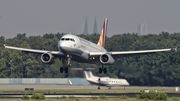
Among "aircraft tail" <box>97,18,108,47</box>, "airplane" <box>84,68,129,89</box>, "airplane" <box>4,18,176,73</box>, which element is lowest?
"airplane" <box>84,68,129,89</box>

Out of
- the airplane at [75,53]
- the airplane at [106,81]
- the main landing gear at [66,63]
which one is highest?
the airplane at [75,53]

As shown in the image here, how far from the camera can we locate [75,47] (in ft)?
321

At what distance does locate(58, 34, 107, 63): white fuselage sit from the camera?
9650 centimetres

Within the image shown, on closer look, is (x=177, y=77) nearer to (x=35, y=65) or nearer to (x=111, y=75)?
(x=111, y=75)

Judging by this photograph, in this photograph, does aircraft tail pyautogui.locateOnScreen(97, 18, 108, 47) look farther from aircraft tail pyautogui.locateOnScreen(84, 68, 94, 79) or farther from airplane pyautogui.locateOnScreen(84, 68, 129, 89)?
airplane pyautogui.locateOnScreen(84, 68, 129, 89)

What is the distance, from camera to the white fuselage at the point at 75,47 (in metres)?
96.5

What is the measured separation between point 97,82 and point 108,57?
58.2m

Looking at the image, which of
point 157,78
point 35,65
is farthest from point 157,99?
point 35,65

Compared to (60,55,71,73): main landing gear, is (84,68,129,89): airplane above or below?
below

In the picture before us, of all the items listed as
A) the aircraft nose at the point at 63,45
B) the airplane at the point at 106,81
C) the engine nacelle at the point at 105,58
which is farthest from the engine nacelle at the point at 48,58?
the airplane at the point at 106,81

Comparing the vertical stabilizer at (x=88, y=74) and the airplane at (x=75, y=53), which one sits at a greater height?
the airplane at (x=75, y=53)

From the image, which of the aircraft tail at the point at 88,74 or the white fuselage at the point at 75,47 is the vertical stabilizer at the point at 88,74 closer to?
the aircraft tail at the point at 88,74

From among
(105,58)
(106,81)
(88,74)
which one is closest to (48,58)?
(105,58)

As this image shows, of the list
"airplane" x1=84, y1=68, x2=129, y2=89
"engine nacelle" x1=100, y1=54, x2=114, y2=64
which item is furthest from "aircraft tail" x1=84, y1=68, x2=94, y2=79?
"engine nacelle" x1=100, y1=54, x2=114, y2=64
